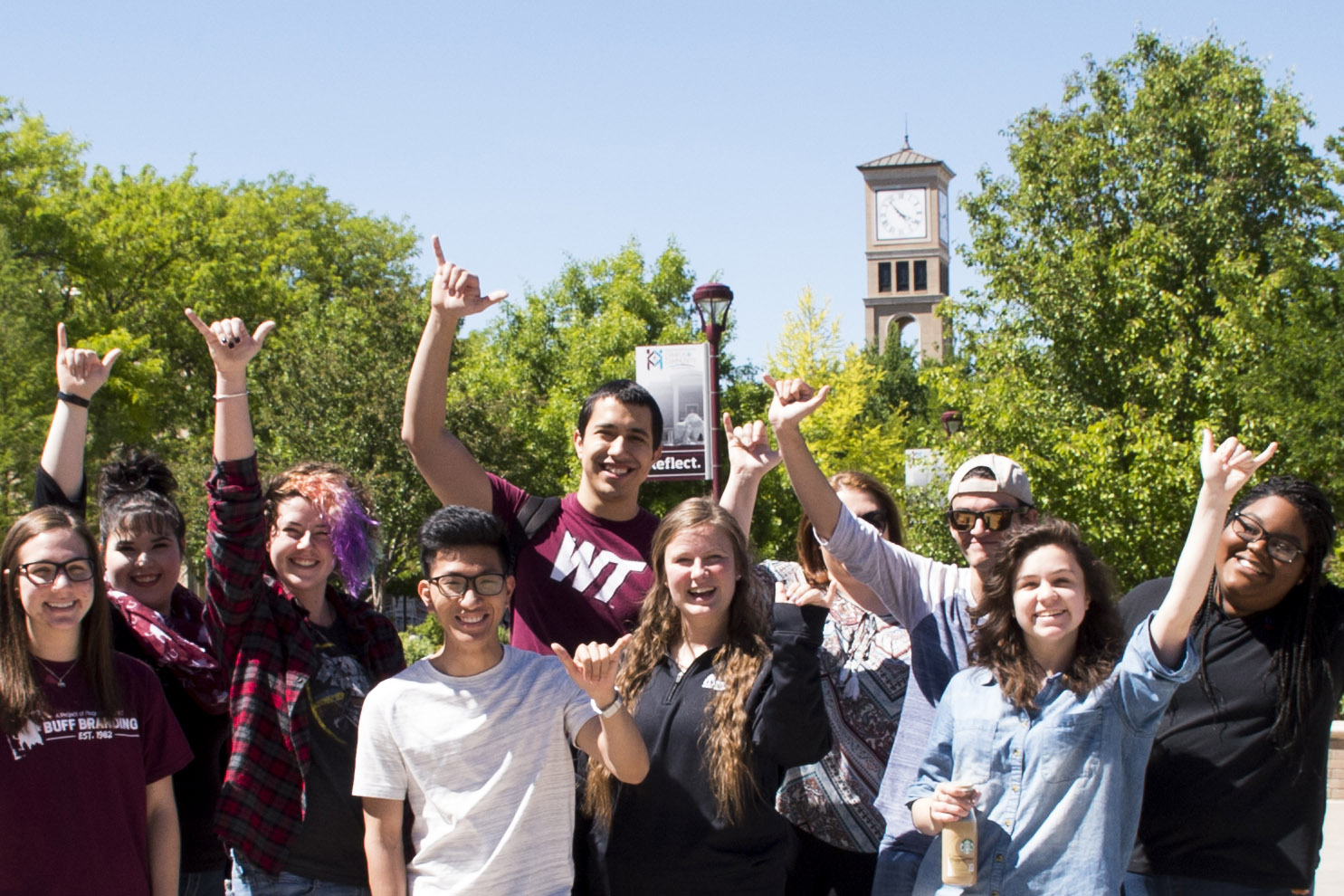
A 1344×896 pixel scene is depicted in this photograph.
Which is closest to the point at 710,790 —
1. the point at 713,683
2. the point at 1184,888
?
the point at 713,683

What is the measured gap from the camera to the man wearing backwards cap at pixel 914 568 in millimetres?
3740

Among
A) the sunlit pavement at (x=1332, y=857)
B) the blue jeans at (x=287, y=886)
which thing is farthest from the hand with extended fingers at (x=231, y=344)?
the sunlit pavement at (x=1332, y=857)

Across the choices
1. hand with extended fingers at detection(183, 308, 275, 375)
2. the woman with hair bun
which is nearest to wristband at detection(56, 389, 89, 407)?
the woman with hair bun

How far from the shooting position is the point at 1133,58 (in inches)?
1024

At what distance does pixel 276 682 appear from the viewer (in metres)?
3.54

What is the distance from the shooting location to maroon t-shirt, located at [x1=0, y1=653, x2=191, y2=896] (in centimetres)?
309

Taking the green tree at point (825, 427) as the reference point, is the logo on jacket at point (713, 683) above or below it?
below

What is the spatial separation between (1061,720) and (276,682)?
7.28ft

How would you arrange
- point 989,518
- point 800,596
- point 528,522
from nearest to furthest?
point 800,596
point 989,518
point 528,522

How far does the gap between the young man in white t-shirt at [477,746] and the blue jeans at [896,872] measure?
87 cm

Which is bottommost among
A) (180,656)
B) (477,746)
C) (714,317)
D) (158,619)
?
(477,746)

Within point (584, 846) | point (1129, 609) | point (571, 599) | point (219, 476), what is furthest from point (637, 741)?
point (1129, 609)

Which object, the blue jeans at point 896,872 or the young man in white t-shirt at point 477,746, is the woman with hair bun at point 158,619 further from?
the blue jeans at point 896,872

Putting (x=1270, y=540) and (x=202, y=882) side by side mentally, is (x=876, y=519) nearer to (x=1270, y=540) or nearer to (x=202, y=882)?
(x=1270, y=540)
